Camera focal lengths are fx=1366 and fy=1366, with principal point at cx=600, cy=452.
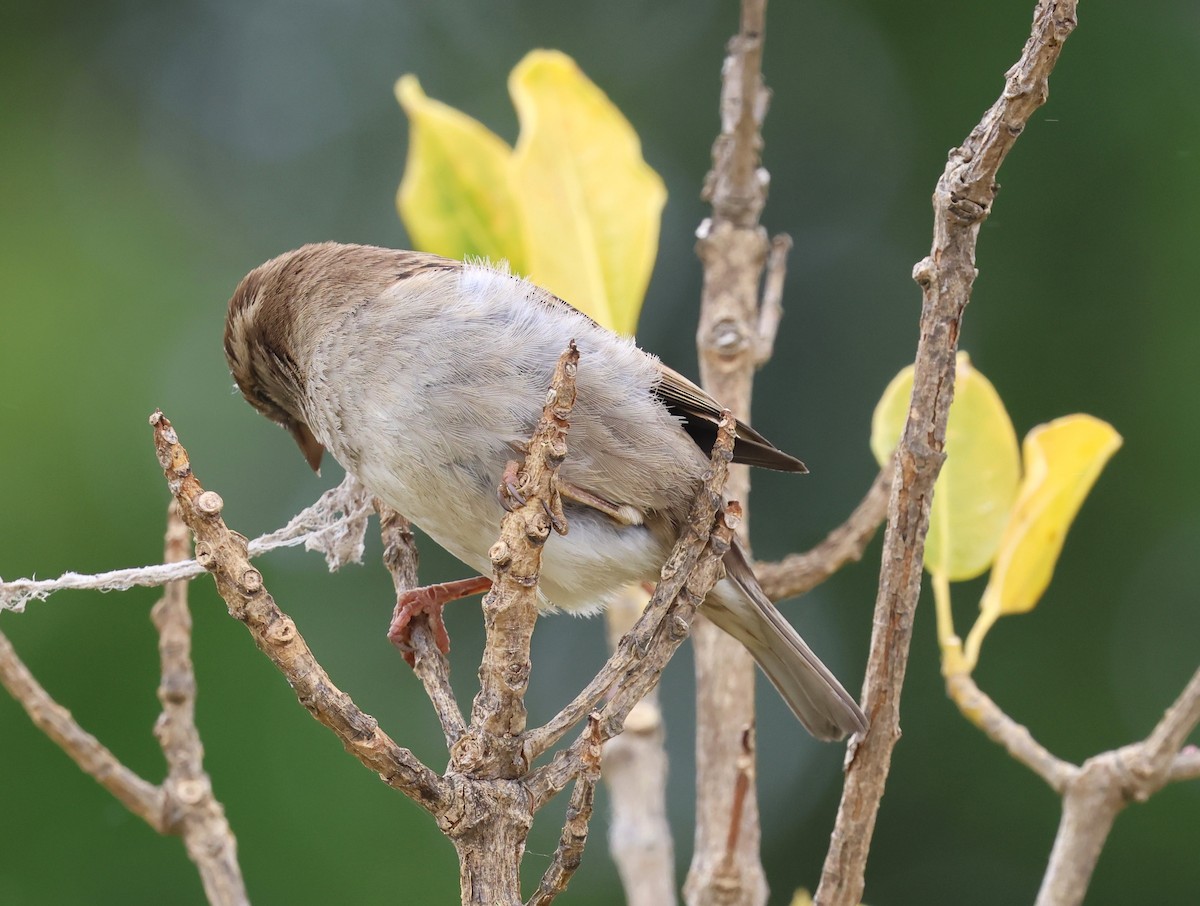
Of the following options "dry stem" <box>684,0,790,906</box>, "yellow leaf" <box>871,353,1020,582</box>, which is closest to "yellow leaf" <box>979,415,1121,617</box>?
"yellow leaf" <box>871,353,1020,582</box>

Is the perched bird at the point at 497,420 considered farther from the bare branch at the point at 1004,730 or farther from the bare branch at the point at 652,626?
the bare branch at the point at 652,626

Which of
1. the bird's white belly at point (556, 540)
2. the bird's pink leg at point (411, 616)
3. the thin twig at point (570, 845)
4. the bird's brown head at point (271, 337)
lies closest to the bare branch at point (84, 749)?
the bird's pink leg at point (411, 616)

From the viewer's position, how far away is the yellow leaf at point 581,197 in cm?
221

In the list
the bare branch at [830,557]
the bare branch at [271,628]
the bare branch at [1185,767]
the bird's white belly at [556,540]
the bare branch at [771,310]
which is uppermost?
the bare branch at [771,310]

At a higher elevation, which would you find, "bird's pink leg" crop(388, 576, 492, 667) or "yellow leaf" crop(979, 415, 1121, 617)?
"yellow leaf" crop(979, 415, 1121, 617)

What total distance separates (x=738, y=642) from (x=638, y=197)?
29.3 inches

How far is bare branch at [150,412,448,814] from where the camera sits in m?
1.14

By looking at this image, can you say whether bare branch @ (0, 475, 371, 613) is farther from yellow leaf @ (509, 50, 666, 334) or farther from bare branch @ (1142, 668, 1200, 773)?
bare branch @ (1142, 668, 1200, 773)

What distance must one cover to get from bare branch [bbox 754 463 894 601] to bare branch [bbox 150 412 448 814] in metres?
1.10

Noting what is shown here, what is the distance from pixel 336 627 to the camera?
4.35 metres

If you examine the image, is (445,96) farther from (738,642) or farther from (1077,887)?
(1077,887)

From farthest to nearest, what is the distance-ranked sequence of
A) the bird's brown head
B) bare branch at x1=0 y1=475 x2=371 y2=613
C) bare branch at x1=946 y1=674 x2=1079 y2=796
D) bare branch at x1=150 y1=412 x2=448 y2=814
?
1. the bird's brown head
2. bare branch at x1=946 y1=674 x2=1079 y2=796
3. bare branch at x1=0 y1=475 x2=371 y2=613
4. bare branch at x1=150 y1=412 x2=448 y2=814

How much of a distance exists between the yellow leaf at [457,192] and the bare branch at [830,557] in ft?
2.14

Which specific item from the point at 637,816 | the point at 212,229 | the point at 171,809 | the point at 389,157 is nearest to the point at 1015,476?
the point at 637,816
